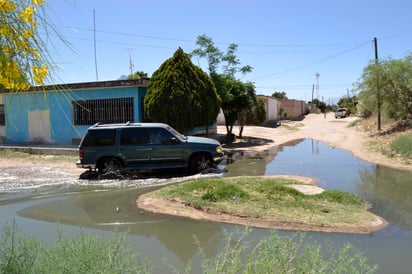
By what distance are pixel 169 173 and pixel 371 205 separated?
7229 mm

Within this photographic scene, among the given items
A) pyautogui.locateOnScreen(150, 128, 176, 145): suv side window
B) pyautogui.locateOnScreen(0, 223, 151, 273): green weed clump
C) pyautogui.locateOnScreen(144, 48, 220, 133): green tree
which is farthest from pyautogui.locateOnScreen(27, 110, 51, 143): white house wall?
pyautogui.locateOnScreen(0, 223, 151, 273): green weed clump

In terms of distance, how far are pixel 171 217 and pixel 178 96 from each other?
9.48 metres

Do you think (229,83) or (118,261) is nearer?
(118,261)

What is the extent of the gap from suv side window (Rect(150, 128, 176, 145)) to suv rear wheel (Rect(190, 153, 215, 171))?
105 cm

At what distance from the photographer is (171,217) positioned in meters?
7.71

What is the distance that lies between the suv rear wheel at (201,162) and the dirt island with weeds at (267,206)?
3.07 metres

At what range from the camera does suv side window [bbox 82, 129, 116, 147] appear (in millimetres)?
12547

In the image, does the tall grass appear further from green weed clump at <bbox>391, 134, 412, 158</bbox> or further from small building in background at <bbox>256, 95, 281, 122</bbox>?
small building in background at <bbox>256, 95, 281, 122</bbox>

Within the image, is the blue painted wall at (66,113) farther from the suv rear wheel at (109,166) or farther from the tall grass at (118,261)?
the tall grass at (118,261)

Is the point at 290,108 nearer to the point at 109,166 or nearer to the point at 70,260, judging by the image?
the point at 109,166

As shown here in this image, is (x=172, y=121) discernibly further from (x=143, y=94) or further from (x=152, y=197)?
(x=152, y=197)

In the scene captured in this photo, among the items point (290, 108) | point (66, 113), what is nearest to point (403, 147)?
point (66, 113)

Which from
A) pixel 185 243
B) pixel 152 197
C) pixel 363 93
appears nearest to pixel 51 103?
pixel 152 197

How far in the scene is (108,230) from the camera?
6.97 metres
